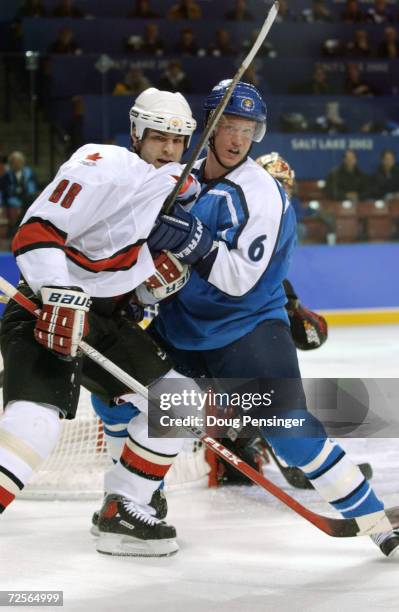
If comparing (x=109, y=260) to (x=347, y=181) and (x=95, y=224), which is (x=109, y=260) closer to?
(x=95, y=224)

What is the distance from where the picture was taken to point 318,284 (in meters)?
6.91

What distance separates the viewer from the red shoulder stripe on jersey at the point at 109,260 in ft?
7.96

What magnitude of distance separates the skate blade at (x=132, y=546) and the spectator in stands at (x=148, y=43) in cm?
622

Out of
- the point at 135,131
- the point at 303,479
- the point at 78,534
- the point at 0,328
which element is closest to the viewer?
the point at 0,328

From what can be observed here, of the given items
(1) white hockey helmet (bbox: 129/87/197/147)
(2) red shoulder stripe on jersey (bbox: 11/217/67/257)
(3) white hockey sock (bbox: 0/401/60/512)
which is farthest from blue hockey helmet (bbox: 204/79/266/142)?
(3) white hockey sock (bbox: 0/401/60/512)

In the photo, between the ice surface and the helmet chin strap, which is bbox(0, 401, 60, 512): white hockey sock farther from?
the helmet chin strap

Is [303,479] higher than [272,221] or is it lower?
lower

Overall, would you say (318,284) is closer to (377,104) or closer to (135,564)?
(377,104)

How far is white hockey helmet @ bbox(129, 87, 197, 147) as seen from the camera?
2.60 metres

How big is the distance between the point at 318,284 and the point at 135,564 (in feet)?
14.7

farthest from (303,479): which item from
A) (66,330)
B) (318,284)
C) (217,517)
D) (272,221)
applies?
(318,284)

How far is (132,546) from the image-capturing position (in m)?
2.66

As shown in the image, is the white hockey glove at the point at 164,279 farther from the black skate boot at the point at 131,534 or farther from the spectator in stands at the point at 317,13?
the spectator in stands at the point at 317,13

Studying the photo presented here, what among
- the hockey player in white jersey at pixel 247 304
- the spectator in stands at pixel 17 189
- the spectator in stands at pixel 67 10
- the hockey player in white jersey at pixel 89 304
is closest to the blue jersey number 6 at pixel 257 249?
the hockey player in white jersey at pixel 247 304
